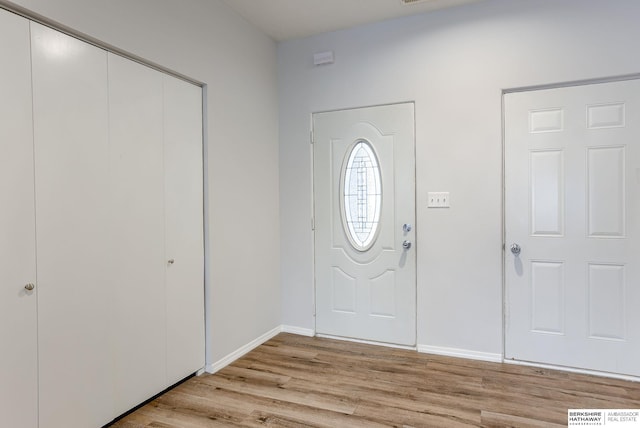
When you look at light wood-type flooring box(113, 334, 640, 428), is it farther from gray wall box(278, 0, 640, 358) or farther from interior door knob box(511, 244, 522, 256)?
interior door knob box(511, 244, 522, 256)

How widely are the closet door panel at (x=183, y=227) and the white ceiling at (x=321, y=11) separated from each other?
91 cm

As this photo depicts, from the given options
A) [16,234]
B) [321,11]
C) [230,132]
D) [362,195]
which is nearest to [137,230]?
[16,234]

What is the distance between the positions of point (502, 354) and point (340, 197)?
1875 millimetres

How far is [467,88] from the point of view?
3.05m

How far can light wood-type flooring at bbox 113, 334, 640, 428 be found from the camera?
2242 mm

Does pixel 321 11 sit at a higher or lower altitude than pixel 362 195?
higher

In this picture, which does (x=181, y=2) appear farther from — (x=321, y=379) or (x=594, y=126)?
(x=594, y=126)

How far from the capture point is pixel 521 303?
2.95m

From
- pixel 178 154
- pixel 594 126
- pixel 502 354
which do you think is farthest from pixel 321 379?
pixel 594 126

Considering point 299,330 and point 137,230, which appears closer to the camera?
point 137,230

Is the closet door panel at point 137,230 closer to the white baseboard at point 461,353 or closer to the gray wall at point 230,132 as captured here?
the gray wall at point 230,132

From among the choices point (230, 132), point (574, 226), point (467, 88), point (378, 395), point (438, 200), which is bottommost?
point (378, 395)

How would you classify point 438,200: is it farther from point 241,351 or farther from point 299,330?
point 241,351

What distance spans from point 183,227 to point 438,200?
6.70 feet
